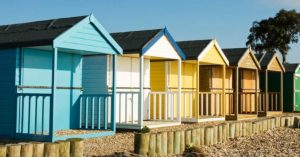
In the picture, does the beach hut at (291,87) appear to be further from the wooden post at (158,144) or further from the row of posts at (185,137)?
the wooden post at (158,144)

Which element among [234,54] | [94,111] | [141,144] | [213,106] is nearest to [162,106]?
[213,106]

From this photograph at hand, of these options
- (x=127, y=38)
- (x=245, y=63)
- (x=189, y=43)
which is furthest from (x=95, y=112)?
(x=245, y=63)

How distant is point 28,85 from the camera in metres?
11.8

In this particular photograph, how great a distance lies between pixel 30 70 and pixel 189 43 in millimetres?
8112

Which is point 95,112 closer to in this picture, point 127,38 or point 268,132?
point 127,38

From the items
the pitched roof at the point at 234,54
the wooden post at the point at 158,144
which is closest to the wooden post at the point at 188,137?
the wooden post at the point at 158,144

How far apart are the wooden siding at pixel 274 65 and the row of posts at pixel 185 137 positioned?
882cm

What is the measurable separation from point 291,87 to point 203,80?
770cm

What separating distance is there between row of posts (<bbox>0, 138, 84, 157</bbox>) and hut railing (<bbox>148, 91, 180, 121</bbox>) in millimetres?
8542

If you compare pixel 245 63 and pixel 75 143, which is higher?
pixel 245 63

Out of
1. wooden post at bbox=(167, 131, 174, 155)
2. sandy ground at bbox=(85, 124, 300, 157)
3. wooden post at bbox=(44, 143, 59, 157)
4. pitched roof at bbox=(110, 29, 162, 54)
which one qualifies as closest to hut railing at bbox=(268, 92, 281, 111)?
sandy ground at bbox=(85, 124, 300, 157)

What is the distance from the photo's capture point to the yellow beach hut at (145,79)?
13.9 meters

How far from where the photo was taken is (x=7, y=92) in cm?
1134

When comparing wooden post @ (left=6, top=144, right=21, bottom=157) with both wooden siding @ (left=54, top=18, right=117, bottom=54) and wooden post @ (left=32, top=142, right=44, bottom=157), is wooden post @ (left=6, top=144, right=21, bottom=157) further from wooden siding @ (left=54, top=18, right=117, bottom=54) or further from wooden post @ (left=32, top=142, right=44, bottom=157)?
wooden siding @ (left=54, top=18, right=117, bottom=54)
